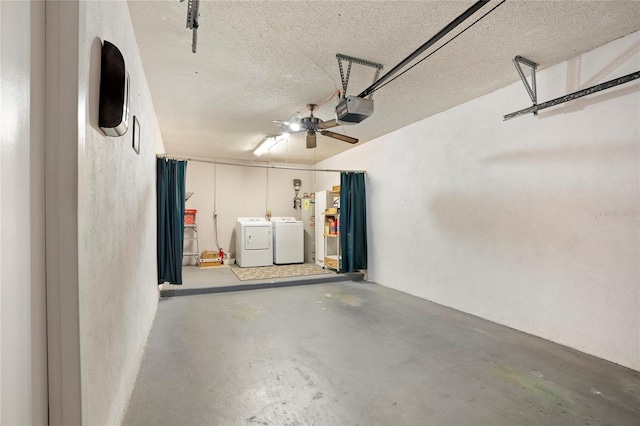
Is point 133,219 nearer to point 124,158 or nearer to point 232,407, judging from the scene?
point 124,158

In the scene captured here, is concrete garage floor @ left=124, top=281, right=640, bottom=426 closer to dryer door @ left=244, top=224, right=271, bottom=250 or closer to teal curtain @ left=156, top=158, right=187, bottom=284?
teal curtain @ left=156, top=158, right=187, bottom=284

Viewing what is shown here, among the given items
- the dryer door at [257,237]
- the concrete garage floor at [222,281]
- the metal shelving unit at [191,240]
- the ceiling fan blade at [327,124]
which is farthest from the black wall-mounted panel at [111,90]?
the metal shelving unit at [191,240]

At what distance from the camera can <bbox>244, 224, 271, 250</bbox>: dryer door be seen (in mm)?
6254

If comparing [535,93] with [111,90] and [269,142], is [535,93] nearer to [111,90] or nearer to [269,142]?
[111,90]

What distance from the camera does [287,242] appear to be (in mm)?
6617

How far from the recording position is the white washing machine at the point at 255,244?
6.25 meters

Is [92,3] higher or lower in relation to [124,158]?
higher

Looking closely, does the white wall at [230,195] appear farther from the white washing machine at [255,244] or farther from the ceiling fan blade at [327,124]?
the ceiling fan blade at [327,124]

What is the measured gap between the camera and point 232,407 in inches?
70.1

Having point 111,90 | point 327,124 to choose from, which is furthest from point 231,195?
point 111,90

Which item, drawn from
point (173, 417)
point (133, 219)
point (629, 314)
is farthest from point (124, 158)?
point (629, 314)

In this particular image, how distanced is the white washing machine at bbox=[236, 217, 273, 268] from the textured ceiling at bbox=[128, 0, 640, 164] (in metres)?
2.97

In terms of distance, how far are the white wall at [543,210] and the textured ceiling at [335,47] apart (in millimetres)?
323

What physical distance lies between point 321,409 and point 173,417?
85cm
